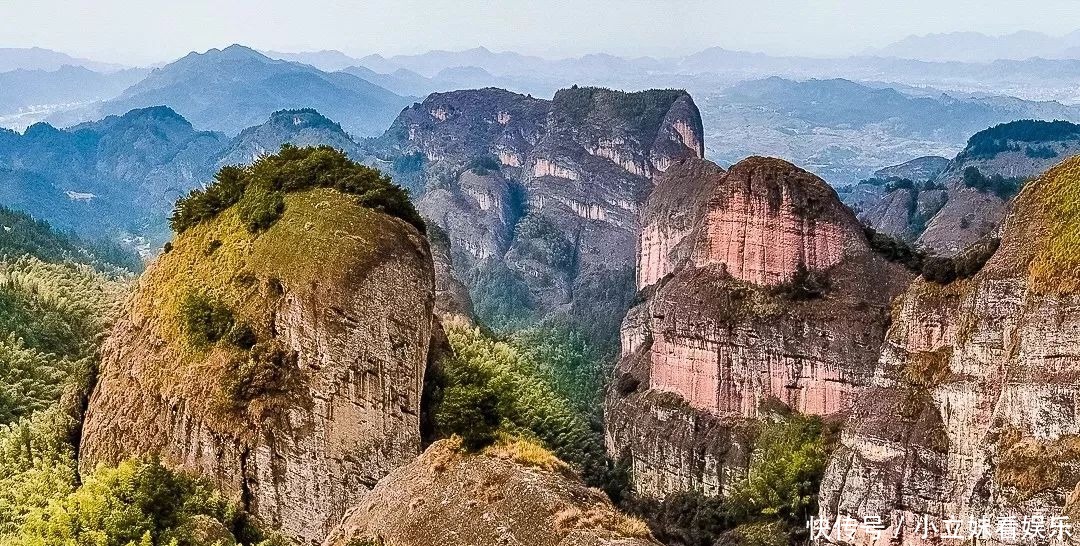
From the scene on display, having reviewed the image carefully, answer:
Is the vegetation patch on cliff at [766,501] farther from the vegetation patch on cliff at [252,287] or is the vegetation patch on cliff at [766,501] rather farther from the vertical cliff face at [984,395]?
the vegetation patch on cliff at [252,287]

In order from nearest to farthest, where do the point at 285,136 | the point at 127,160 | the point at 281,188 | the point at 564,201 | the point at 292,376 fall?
the point at 292,376 < the point at 281,188 < the point at 564,201 < the point at 285,136 < the point at 127,160

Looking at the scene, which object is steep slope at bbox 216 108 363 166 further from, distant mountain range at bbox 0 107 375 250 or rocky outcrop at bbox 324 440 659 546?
rocky outcrop at bbox 324 440 659 546

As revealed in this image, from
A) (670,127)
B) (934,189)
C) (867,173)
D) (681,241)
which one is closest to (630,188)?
(670,127)

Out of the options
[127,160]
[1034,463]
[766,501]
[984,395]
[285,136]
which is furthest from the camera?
[127,160]

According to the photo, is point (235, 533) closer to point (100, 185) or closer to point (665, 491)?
point (665, 491)

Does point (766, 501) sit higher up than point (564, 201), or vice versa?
point (564, 201)

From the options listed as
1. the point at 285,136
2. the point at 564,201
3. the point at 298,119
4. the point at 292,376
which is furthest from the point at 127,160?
the point at 292,376

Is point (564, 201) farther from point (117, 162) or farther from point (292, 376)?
point (117, 162)
